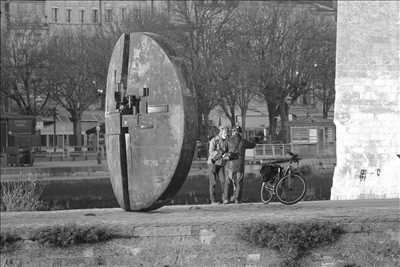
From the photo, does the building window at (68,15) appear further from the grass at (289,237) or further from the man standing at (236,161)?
the grass at (289,237)

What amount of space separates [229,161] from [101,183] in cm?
2266

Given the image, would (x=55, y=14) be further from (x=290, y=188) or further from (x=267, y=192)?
(x=290, y=188)

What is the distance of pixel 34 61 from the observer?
62.6 m

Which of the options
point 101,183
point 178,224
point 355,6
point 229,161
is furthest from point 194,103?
point 101,183

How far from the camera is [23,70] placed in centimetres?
6172

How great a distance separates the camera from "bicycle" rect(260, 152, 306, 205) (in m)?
14.2

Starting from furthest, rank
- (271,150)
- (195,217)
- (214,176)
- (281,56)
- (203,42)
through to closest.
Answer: (281,56), (203,42), (271,150), (214,176), (195,217)

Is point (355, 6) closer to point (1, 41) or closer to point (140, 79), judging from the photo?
point (140, 79)

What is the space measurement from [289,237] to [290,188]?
483 centimetres

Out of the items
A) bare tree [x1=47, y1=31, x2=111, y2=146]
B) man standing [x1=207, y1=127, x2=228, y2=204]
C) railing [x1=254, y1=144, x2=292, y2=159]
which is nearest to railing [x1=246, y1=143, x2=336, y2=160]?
railing [x1=254, y1=144, x2=292, y2=159]

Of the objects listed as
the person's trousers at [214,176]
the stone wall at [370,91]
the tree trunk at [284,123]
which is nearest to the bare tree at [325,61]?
the tree trunk at [284,123]

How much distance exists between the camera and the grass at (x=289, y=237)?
972cm

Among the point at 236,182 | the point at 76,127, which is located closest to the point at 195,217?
the point at 236,182

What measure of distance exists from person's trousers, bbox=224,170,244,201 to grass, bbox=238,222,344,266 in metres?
6.14
